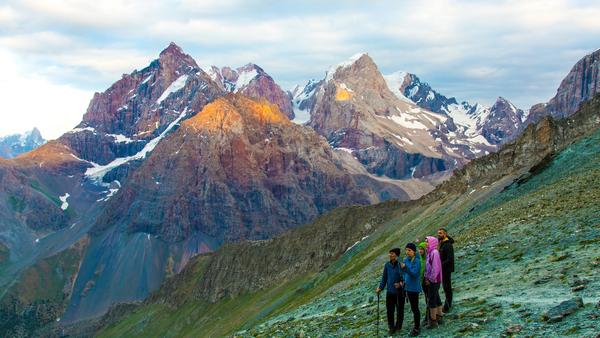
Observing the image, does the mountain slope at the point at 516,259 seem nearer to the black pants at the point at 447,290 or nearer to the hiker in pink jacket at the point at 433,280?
the black pants at the point at 447,290

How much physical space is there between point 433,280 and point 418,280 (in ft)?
1.87

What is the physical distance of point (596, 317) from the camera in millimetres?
17547

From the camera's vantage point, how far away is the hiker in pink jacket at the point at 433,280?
74.2 ft

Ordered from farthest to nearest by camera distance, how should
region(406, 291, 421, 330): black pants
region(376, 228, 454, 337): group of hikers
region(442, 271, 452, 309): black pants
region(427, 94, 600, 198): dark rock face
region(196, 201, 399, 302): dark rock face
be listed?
region(196, 201, 399, 302): dark rock face → region(427, 94, 600, 198): dark rock face → region(442, 271, 452, 309): black pants → region(376, 228, 454, 337): group of hikers → region(406, 291, 421, 330): black pants

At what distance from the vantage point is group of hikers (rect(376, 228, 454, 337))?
22.7 m

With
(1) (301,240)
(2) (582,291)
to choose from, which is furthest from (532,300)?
(1) (301,240)

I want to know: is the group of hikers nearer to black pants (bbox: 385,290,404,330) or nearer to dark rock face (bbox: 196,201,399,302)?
black pants (bbox: 385,290,404,330)

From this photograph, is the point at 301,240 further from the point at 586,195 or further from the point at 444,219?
the point at 586,195

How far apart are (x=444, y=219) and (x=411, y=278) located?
52876 millimetres

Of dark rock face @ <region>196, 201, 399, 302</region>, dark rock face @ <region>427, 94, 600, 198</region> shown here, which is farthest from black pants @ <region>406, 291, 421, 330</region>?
dark rock face @ <region>196, 201, 399, 302</region>

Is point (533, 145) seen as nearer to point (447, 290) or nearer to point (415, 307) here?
point (447, 290)

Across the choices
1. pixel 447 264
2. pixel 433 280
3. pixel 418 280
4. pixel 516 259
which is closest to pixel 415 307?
pixel 418 280

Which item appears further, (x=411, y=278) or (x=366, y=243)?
(x=366, y=243)

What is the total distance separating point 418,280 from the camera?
22906 mm
